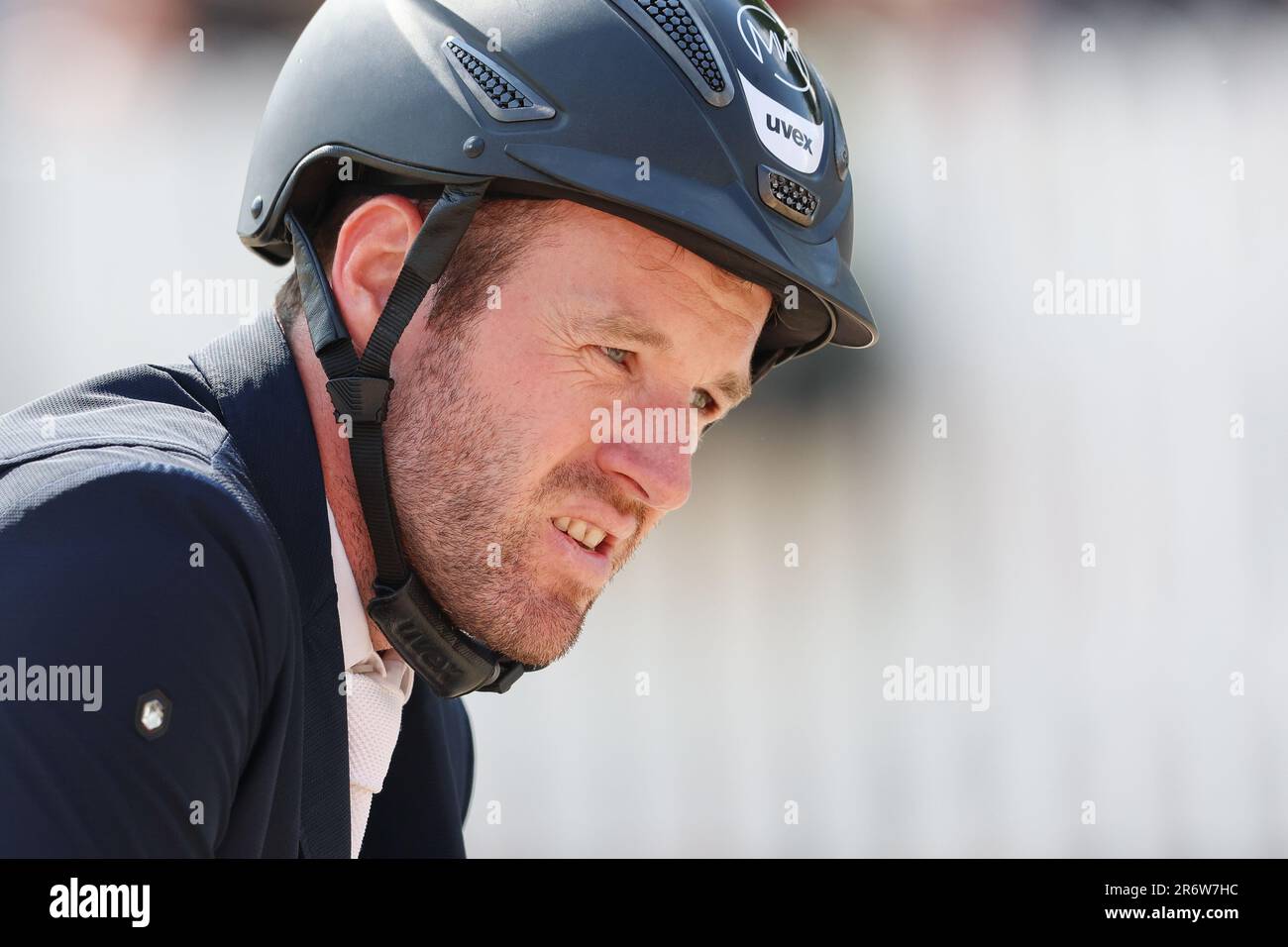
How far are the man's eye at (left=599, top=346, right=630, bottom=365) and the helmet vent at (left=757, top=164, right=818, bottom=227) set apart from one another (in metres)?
0.37

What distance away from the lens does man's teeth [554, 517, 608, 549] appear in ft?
7.51

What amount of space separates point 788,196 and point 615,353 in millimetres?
426

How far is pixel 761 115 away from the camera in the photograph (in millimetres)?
2393

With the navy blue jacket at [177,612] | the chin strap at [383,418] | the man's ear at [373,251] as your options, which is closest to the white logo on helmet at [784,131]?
the chin strap at [383,418]

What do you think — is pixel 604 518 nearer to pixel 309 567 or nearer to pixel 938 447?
pixel 309 567

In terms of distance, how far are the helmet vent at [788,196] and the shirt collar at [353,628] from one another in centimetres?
92

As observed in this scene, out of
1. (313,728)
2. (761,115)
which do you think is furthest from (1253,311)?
(313,728)

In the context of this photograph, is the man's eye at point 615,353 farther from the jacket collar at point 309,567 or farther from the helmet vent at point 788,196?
the jacket collar at point 309,567

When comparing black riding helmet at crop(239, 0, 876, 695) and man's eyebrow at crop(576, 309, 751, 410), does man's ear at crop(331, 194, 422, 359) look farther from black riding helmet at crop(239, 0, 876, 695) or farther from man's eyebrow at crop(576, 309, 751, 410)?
man's eyebrow at crop(576, 309, 751, 410)

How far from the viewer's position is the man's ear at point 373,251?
234 centimetres

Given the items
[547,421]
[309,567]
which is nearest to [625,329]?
[547,421]

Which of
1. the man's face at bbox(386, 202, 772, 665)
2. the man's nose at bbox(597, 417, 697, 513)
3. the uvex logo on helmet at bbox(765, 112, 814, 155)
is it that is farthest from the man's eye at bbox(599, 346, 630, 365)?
the uvex logo on helmet at bbox(765, 112, 814, 155)

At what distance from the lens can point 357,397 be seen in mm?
2180

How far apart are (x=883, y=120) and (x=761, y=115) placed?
2.76 m
